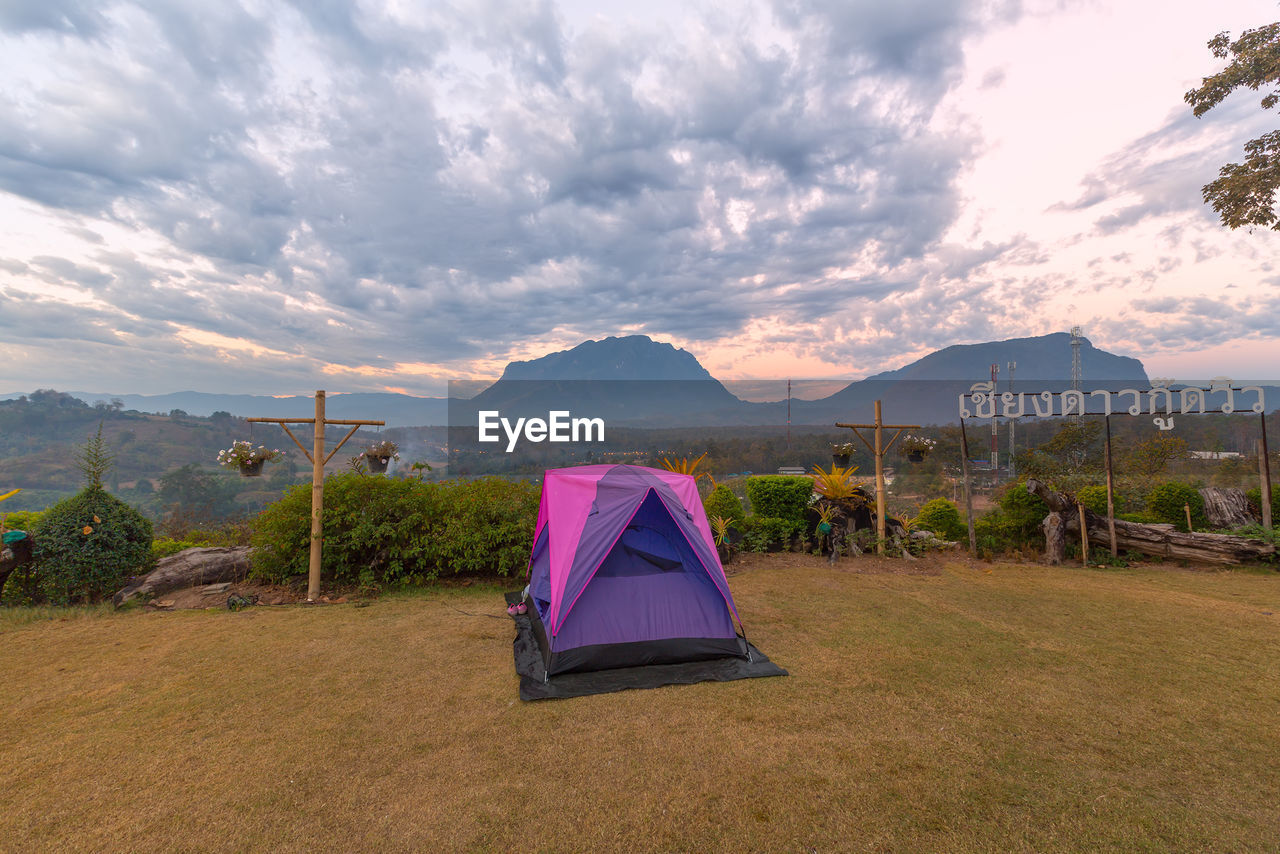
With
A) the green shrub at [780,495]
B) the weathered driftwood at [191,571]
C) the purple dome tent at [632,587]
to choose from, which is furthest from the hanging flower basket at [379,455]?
the green shrub at [780,495]

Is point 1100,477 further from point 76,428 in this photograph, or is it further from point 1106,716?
point 76,428

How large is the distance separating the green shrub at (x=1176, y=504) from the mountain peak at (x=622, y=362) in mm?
79696

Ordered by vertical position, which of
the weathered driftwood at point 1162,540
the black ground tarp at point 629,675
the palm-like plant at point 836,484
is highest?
the palm-like plant at point 836,484

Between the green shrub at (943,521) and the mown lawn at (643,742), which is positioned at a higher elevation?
the green shrub at (943,521)

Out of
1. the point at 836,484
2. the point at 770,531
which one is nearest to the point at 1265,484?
the point at 836,484

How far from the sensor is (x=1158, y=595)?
22.8ft

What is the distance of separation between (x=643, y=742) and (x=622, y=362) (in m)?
104

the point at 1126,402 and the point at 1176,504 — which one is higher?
the point at 1126,402

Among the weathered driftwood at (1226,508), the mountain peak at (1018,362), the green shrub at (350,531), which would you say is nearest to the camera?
the green shrub at (350,531)

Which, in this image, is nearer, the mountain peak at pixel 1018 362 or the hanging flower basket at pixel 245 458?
the hanging flower basket at pixel 245 458

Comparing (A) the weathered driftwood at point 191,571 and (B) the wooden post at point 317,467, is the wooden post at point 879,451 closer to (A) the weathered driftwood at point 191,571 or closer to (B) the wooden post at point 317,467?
(B) the wooden post at point 317,467

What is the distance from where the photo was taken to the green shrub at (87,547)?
612 centimetres

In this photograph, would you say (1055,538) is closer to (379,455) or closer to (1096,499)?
(1096,499)

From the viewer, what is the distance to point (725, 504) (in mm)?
10109
